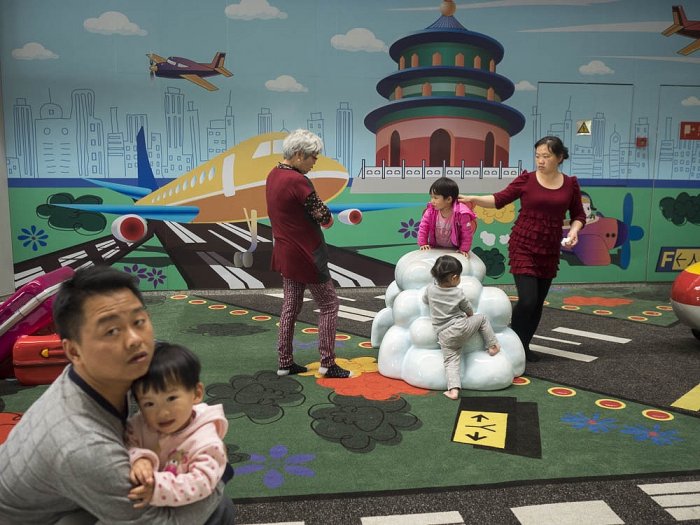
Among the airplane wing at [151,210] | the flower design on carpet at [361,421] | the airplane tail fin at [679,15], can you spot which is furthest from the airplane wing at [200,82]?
the airplane tail fin at [679,15]

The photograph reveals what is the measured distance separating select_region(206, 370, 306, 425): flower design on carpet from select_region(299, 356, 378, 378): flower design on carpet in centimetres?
17

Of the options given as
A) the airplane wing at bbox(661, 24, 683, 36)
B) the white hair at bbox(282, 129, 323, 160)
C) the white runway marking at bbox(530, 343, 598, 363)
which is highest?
the airplane wing at bbox(661, 24, 683, 36)

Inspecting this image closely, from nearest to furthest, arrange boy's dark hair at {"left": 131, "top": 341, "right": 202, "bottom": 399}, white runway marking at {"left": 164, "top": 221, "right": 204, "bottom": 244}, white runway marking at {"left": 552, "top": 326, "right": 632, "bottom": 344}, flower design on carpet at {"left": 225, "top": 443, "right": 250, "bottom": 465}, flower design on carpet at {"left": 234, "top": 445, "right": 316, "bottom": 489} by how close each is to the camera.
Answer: boy's dark hair at {"left": 131, "top": 341, "right": 202, "bottom": 399}
flower design on carpet at {"left": 234, "top": 445, "right": 316, "bottom": 489}
flower design on carpet at {"left": 225, "top": 443, "right": 250, "bottom": 465}
white runway marking at {"left": 552, "top": 326, "right": 632, "bottom": 344}
white runway marking at {"left": 164, "top": 221, "right": 204, "bottom": 244}

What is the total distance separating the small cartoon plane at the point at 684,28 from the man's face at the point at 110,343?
6.50 m

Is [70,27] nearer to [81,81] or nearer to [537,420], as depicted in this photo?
[81,81]

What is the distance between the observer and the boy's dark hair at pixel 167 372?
1.13 meters

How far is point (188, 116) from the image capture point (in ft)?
17.3

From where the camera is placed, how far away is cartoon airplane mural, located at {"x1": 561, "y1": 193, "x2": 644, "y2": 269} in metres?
5.95

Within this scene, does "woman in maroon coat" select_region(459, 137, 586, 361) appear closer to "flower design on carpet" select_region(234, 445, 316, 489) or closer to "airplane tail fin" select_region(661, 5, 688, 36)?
"flower design on carpet" select_region(234, 445, 316, 489)

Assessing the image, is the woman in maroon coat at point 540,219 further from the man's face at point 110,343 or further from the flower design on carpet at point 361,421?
the man's face at point 110,343

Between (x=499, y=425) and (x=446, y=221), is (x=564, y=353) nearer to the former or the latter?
(x=446, y=221)

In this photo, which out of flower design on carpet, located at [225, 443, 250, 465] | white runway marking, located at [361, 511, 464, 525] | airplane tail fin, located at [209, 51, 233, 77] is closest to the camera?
white runway marking, located at [361, 511, 464, 525]

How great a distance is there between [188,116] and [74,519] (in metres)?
4.68

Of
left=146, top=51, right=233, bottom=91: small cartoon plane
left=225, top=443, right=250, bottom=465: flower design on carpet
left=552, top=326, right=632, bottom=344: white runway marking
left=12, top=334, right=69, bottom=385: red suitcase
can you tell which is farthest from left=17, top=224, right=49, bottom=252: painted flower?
left=552, top=326, right=632, bottom=344: white runway marking
